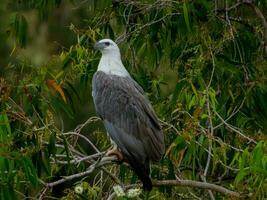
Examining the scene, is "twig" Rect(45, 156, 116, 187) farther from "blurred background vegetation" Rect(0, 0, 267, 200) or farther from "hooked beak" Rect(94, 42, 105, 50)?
"hooked beak" Rect(94, 42, 105, 50)

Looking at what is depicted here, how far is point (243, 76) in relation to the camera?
23.1ft

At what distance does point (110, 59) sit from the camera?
6.90m

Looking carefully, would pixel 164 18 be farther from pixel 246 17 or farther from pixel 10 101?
pixel 10 101

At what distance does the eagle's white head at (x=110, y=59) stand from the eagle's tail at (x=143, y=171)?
31.8 inches

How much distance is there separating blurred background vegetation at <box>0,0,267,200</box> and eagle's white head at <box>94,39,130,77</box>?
0.44 ft

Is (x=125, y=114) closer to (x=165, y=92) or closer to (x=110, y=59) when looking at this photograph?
(x=110, y=59)

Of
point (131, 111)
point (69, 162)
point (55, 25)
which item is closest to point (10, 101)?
point (69, 162)

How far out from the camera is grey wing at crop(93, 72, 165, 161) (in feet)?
20.5

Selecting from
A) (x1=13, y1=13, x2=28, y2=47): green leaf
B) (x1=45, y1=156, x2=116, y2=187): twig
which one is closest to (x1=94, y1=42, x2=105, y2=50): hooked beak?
(x1=13, y1=13, x2=28, y2=47): green leaf

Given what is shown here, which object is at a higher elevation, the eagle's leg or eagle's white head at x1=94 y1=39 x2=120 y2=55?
eagle's white head at x1=94 y1=39 x2=120 y2=55

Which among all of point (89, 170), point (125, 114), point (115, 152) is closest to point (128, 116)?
point (125, 114)

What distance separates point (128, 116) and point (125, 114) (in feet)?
0.12

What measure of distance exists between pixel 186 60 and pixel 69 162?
1707 mm

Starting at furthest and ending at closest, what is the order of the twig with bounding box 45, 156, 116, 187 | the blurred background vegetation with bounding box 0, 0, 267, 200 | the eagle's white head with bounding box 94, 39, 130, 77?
the eagle's white head with bounding box 94, 39, 130, 77 < the blurred background vegetation with bounding box 0, 0, 267, 200 < the twig with bounding box 45, 156, 116, 187
